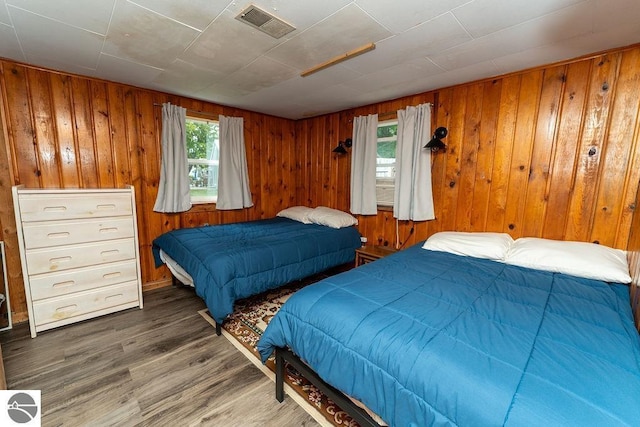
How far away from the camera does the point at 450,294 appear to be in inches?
58.1

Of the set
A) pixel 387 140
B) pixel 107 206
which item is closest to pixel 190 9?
pixel 107 206

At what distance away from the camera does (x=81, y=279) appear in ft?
7.68

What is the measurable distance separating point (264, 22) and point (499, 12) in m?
1.36

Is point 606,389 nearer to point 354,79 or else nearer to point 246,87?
point 354,79

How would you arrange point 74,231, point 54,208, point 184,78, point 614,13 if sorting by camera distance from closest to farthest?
1. point 614,13
2. point 54,208
3. point 74,231
4. point 184,78

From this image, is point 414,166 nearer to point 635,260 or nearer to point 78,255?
point 635,260

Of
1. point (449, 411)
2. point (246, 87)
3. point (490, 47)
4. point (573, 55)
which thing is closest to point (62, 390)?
point (449, 411)

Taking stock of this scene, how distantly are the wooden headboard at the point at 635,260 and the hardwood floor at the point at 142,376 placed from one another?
1.76 m

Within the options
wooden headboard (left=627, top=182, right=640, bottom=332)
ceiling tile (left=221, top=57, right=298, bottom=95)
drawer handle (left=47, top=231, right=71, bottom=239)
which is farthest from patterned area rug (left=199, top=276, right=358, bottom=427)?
ceiling tile (left=221, top=57, right=298, bottom=95)

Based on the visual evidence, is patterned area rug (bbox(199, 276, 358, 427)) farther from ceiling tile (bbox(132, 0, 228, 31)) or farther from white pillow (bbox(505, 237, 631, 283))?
ceiling tile (bbox(132, 0, 228, 31))

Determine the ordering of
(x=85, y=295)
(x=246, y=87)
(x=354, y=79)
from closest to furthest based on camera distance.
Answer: (x=85, y=295)
(x=354, y=79)
(x=246, y=87)

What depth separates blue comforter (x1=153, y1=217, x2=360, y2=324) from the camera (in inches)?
84.4

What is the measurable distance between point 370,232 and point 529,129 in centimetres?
193

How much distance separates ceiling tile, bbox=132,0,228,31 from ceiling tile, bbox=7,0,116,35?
8.6 inches
